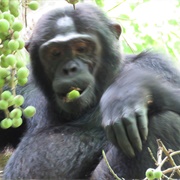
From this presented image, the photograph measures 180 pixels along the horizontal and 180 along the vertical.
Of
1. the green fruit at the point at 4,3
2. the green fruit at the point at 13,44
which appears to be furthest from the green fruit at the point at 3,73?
the green fruit at the point at 4,3

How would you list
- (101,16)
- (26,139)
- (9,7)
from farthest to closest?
(101,16) < (26,139) < (9,7)

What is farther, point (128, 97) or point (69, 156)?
point (69, 156)

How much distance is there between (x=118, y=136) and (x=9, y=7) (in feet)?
2.21

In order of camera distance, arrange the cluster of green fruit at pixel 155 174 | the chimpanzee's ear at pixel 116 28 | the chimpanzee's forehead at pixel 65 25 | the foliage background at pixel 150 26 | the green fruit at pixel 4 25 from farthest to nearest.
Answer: the foliage background at pixel 150 26, the chimpanzee's ear at pixel 116 28, the chimpanzee's forehead at pixel 65 25, the green fruit at pixel 4 25, the cluster of green fruit at pixel 155 174

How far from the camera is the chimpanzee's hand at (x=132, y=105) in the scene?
1.83m

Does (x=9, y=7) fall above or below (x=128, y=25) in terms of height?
above

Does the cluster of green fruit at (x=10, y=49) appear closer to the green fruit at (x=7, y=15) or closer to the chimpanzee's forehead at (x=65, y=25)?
the green fruit at (x=7, y=15)

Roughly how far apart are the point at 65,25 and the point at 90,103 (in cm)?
44

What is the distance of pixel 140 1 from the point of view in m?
4.40

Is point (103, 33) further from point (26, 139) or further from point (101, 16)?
point (26, 139)

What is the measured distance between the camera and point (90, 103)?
7.53 feet

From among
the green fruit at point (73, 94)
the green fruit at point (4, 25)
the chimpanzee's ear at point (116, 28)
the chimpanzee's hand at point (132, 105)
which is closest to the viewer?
the green fruit at point (4, 25)

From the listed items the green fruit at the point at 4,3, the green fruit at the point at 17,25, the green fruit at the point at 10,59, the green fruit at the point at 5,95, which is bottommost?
the green fruit at the point at 5,95

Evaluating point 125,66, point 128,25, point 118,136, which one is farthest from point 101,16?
point 128,25
